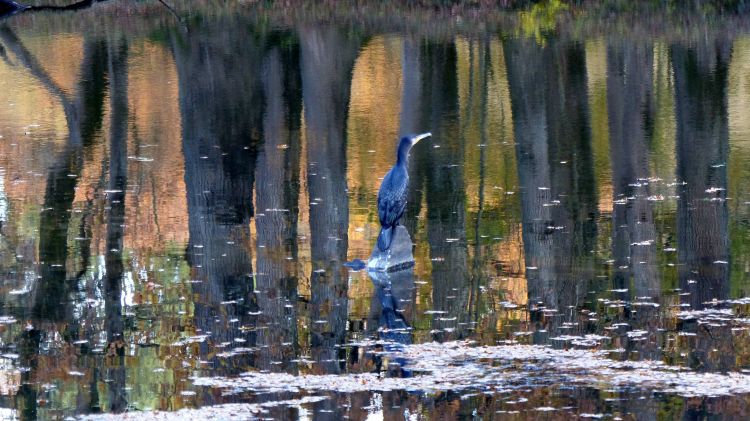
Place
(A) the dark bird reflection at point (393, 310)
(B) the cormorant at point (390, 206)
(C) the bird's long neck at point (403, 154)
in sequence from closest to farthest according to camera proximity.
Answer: (A) the dark bird reflection at point (393, 310), (B) the cormorant at point (390, 206), (C) the bird's long neck at point (403, 154)

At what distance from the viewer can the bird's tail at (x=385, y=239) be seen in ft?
41.7

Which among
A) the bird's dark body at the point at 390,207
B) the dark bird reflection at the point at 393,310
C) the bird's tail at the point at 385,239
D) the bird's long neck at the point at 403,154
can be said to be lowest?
the dark bird reflection at the point at 393,310

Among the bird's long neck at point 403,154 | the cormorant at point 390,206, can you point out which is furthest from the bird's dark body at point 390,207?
the bird's long neck at point 403,154

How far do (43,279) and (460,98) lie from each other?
14.9m

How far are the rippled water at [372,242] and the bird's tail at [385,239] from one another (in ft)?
1.03

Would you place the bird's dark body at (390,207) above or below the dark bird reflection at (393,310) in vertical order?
above

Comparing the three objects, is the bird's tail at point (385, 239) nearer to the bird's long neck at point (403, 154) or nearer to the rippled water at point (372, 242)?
the rippled water at point (372, 242)

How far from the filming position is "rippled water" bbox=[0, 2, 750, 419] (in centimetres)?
933

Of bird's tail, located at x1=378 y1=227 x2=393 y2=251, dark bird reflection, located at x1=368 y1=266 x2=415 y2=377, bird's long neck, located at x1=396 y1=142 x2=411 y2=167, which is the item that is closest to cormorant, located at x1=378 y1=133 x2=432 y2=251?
bird's tail, located at x1=378 y1=227 x2=393 y2=251

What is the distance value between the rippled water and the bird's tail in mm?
313

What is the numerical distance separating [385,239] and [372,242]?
229 cm

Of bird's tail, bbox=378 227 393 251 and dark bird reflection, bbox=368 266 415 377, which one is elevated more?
bird's tail, bbox=378 227 393 251

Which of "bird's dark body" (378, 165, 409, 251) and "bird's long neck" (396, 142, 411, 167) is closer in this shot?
"bird's dark body" (378, 165, 409, 251)

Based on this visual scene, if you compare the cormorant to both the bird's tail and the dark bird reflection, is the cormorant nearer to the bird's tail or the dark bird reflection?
the bird's tail
